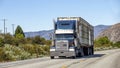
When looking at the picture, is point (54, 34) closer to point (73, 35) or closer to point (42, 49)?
point (73, 35)

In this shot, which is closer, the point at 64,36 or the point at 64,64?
the point at 64,64

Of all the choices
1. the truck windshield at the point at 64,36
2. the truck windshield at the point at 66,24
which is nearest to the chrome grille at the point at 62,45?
the truck windshield at the point at 64,36

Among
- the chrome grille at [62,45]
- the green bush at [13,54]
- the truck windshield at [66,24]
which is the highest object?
the truck windshield at [66,24]

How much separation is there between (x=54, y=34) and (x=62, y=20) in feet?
5.78

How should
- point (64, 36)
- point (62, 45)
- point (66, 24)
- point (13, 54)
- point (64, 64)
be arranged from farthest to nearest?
point (13, 54) → point (66, 24) → point (64, 36) → point (62, 45) → point (64, 64)

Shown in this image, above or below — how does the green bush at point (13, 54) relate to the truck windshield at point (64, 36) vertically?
below

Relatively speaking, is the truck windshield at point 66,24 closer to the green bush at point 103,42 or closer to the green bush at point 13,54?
the green bush at point 13,54

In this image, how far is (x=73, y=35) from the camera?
38.8 metres

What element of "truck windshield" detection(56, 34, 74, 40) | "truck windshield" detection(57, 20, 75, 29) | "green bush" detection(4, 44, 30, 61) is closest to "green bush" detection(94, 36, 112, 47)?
"green bush" detection(4, 44, 30, 61)

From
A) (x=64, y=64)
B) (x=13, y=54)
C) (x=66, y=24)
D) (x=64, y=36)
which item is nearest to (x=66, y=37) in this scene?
(x=64, y=36)

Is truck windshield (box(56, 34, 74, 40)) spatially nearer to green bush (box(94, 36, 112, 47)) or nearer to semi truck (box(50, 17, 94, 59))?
semi truck (box(50, 17, 94, 59))

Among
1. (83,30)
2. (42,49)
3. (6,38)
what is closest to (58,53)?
(83,30)

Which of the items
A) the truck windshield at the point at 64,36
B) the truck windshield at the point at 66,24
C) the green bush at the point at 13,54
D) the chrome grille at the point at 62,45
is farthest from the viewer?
the green bush at the point at 13,54

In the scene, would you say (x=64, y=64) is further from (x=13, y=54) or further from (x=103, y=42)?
(x=103, y=42)
